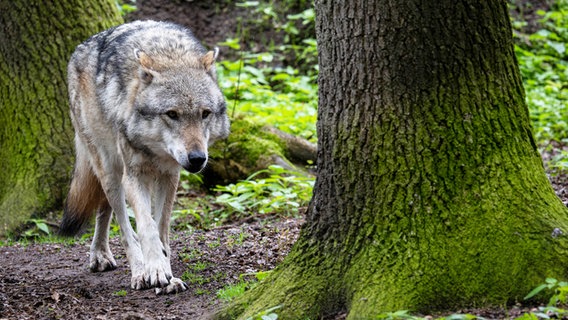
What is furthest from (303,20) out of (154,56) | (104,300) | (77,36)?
(104,300)

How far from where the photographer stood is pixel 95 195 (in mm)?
6734

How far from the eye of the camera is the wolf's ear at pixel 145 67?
5.69 m

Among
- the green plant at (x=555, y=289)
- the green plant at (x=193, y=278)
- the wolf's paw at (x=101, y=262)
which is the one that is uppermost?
the green plant at (x=555, y=289)

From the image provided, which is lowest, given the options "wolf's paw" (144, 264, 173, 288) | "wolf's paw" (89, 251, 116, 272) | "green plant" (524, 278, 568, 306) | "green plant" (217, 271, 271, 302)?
"wolf's paw" (89, 251, 116, 272)

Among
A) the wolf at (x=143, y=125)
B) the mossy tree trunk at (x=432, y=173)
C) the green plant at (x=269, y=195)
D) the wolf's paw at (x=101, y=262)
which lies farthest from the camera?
the green plant at (x=269, y=195)

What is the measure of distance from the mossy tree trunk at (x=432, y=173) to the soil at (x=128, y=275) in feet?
0.78

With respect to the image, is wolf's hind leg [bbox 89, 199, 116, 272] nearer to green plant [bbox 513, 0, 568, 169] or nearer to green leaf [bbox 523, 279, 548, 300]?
green leaf [bbox 523, 279, 548, 300]

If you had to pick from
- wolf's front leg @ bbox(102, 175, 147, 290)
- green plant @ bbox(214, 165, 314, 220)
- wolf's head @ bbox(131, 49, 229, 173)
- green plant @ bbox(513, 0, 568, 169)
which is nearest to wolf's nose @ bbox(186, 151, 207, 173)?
wolf's head @ bbox(131, 49, 229, 173)

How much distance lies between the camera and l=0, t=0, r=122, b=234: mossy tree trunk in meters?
8.04

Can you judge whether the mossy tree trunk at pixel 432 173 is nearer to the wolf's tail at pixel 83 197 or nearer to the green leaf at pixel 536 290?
the green leaf at pixel 536 290

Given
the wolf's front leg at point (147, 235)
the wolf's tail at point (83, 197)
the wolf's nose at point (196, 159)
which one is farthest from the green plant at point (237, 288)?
the wolf's tail at point (83, 197)

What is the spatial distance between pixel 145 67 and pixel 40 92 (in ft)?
9.39

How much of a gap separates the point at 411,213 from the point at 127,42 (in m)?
3.22

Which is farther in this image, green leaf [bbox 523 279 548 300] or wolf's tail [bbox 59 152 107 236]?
wolf's tail [bbox 59 152 107 236]
